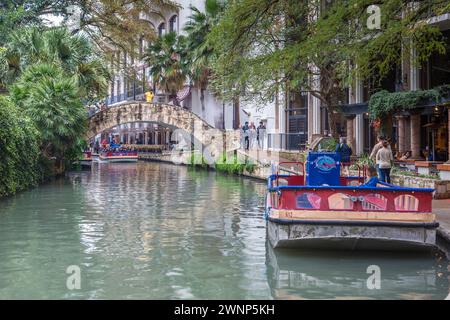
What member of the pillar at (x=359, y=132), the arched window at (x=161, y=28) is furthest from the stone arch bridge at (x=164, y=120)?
the arched window at (x=161, y=28)

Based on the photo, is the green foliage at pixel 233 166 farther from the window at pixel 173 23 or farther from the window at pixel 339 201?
the window at pixel 173 23

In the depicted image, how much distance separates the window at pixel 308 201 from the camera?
475 inches

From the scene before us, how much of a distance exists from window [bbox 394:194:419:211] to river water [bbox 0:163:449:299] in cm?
86

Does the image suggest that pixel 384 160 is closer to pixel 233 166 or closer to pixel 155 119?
pixel 233 166

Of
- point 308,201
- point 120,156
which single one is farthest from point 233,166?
point 308,201

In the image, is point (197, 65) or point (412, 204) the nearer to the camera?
point (412, 204)

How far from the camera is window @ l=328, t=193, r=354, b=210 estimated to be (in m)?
12.0

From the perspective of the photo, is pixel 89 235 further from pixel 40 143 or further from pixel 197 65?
pixel 197 65

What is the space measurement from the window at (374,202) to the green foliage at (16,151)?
514 inches

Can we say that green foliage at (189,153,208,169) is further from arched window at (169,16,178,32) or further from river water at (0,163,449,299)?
river water at (0,163,449,299)

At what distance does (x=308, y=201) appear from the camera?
12133 millimetres
